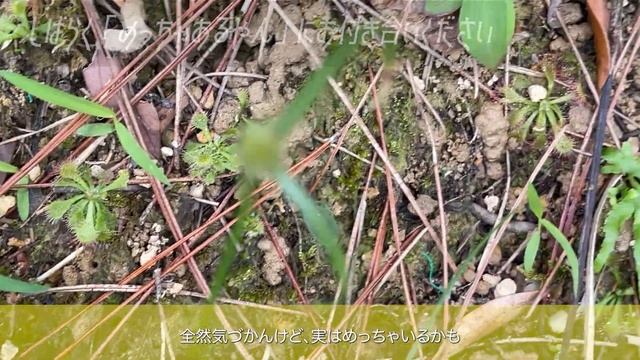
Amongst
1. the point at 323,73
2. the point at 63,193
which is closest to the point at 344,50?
the point at 323,73

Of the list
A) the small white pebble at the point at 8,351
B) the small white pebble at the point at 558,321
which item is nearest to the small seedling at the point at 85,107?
the small white pebble at the point at 8,351

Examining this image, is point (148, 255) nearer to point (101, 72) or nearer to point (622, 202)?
point (101, 72)

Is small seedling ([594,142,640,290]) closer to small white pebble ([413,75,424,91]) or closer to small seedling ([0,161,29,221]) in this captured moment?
small white pebble ([413,75,424,91])

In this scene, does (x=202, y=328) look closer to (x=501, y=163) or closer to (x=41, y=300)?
(x=41, y=300)

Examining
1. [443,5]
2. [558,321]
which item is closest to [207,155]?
[443,5]

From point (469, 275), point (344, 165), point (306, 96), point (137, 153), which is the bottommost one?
point (469, 275)

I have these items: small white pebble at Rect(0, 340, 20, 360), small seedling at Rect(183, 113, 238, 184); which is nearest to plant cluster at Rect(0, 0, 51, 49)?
small seedling at Rect(183, 113, 238, 184)
